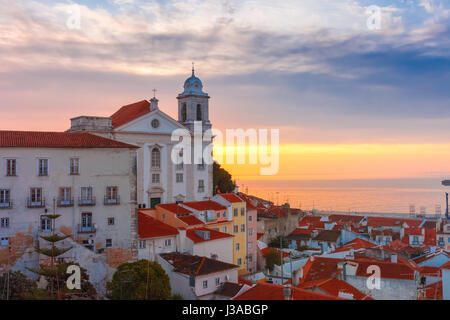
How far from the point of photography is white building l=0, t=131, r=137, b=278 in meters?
18.5

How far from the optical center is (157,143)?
34.6m

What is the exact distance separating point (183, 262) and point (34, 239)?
20.7 ft

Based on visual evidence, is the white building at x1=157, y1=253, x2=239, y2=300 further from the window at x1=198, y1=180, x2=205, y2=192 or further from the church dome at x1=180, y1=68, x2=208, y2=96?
the church dome at x1=180, y1=68, x2=208, y2=96

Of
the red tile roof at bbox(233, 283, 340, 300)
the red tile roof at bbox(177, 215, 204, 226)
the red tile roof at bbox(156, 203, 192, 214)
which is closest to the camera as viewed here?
the red tile roof at bbox(233, 283, 340, 300)

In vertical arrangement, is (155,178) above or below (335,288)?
above

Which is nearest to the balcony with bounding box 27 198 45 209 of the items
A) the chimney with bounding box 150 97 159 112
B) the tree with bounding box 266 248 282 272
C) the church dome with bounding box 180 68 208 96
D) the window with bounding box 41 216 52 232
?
the window with bounding box 41 216 52 232

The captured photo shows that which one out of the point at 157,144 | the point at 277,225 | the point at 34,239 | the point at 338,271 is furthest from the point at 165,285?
the point at 277,225

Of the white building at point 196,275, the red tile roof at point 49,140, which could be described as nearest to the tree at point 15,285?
the red tile roof at point 49,140

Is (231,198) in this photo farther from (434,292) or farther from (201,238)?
(434,292)

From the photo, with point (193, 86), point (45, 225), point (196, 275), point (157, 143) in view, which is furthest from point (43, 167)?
point (193, 86)

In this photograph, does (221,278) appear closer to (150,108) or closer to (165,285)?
(165,285)

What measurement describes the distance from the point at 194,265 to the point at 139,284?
13.2ft

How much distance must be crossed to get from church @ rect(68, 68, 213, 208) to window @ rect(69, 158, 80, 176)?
10571mm
